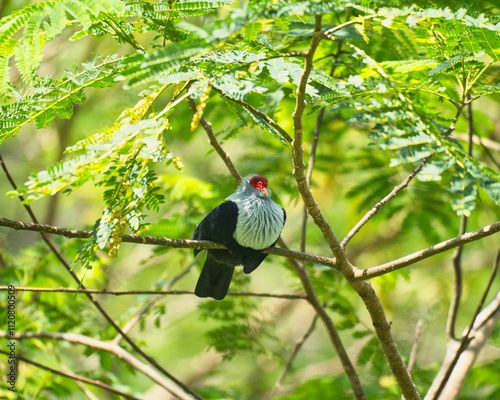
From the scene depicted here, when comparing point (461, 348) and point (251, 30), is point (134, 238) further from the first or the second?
point (461, 348)

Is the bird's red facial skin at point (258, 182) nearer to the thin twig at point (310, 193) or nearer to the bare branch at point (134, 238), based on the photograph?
the thin twig at point (310, 193)

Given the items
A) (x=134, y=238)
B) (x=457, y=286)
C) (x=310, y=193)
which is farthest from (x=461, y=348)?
(x=134, y=238)

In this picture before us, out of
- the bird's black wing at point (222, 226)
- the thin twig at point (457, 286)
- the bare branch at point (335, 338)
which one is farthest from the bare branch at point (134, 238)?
the thin twig at point (457, 286)

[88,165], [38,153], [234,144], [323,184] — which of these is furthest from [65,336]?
[234,144]

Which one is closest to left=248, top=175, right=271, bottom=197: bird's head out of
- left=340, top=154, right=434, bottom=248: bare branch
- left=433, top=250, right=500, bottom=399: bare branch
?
left=340, top=154, right=434, bottom=248: bare branch

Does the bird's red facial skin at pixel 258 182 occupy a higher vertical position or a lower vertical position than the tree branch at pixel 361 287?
higher

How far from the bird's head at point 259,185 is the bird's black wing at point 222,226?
0.42m

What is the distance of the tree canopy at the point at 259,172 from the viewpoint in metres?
2.26

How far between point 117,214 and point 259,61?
3.23 feet

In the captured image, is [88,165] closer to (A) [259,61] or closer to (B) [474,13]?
(A) [259,61]

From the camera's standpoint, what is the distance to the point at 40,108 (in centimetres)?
271

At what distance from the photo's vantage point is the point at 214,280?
4.32 meters

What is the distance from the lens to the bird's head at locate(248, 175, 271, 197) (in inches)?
166

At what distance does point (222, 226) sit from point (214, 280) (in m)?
0.76
